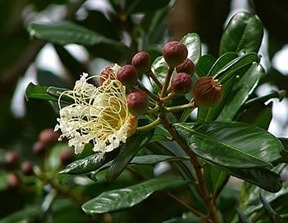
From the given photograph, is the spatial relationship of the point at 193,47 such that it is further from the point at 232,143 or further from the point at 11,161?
the point at 11,161

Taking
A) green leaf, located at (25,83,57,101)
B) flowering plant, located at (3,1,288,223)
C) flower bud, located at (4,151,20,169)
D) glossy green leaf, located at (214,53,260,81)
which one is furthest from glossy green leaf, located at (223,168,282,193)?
flower bud, located at (4,151,20,169)

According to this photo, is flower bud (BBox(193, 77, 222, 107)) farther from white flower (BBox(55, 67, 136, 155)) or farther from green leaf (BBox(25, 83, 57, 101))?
green leaf (BBox(25, 83, 57, 101))

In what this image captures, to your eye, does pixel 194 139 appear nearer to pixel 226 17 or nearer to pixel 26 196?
pixel 26 196

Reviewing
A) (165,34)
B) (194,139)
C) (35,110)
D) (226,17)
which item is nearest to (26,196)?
(35,110)

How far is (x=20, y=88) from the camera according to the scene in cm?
206

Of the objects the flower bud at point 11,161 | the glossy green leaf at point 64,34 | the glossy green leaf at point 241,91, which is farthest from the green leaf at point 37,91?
the flower bud at point 11,161

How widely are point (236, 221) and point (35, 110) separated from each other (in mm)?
883

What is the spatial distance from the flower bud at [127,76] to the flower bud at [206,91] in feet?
0.23

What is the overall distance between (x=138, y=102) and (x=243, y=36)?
32 cm

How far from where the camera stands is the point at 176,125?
83 cm

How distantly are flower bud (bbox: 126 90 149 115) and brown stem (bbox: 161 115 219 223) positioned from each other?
0.11 ft

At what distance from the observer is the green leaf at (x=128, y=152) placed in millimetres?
789

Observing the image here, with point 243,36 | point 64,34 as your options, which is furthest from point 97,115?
point 64,34

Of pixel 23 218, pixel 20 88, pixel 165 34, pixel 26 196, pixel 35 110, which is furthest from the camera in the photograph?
pixel 20 88
